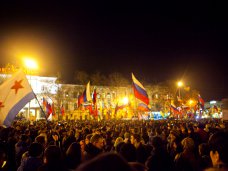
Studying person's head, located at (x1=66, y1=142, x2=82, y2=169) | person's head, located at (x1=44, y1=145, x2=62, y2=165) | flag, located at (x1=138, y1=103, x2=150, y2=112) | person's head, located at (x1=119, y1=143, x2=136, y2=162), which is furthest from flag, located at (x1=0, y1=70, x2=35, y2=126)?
flag, located at (x1=138, y1=103, x2=150, y2=112)

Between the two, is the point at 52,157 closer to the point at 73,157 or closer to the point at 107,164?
the point at 73,157

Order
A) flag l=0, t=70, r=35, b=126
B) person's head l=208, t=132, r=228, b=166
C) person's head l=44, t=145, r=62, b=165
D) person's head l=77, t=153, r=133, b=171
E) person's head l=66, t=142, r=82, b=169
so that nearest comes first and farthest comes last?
person's head l=77, t=153, r=133, b=171, person's head l=208, t=132, r=228, b=166, person's head l=44, t=145, r=62, b=165, person's head l=66, t=142, r=82, b=169, flag l=0, t=70, r=35, b=126

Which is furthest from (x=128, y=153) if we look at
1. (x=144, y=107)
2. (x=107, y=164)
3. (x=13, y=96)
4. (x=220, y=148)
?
(x=144, y=107)

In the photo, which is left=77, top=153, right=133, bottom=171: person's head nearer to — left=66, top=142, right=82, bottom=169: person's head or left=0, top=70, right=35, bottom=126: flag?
left=66, top=142, right=82, bottom=169: person's head

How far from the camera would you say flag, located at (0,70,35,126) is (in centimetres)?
782

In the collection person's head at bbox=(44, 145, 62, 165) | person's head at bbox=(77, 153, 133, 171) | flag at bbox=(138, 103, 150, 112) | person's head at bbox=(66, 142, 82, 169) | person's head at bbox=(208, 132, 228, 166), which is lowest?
person's head at bbox=(66, 142, 82, 169)

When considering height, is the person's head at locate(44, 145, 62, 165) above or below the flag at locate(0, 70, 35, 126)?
below

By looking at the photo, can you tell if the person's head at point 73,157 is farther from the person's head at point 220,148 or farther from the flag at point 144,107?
the flag at point 144,107

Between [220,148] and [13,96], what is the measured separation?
22.9 feet

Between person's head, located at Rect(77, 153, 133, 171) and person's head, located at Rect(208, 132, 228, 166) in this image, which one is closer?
person's head, located at Rect(77, 153, 133, 171)

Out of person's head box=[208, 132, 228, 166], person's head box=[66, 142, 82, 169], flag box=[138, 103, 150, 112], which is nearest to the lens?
person's head box=[208, 132, 228, 166]

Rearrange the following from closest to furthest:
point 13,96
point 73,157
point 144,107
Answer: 1. point 73,157
2. point 13,96
3. point 144,107

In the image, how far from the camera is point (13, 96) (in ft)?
26.8

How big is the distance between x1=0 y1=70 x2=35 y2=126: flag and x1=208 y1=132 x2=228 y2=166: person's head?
21.5ft
